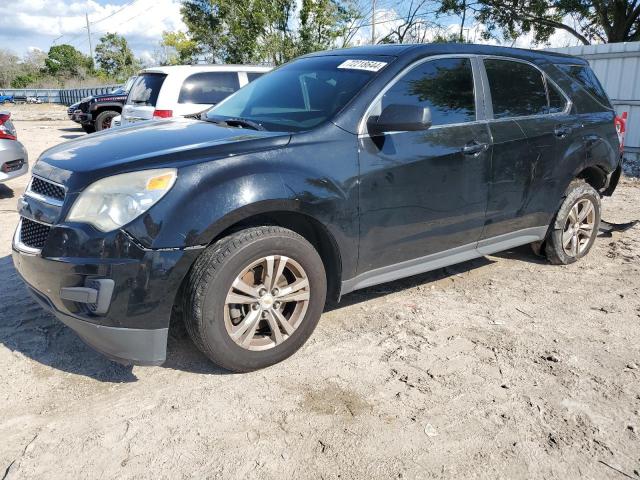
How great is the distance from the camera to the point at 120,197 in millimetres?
2637

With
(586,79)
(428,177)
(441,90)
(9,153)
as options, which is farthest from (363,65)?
(9,153)

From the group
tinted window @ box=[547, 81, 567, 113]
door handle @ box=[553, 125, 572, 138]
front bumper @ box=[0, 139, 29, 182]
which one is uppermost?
tinted window @ box=[547, 81, 567, 113]

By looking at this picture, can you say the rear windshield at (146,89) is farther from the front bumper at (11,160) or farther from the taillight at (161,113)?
the front bumper at (11,160)

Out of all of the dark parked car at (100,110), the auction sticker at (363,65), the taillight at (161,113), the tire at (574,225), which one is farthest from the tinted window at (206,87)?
the dark parked car at (100,110)

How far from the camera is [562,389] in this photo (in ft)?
9.62

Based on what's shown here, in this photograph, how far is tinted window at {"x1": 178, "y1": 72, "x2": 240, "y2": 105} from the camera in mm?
8125

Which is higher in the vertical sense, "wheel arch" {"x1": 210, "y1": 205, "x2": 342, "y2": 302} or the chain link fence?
the chain link fence

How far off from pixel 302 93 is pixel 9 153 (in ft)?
17.2

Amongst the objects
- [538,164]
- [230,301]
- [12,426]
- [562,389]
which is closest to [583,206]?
[538,164]

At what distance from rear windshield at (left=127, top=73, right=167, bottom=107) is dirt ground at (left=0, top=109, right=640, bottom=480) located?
4.77 meters

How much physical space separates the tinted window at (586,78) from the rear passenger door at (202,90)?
16.0ft

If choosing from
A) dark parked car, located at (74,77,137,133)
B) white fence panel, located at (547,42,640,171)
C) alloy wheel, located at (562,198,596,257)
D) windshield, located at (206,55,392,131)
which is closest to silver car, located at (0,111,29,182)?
windshield, located at (206,55,392,131)

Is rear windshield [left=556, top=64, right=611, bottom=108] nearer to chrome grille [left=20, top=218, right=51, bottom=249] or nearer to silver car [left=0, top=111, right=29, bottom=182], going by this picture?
chrome grille [left=20, top=218, right=51, bottom=249]

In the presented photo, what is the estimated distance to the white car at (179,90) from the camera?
Answer: 26.2ft
